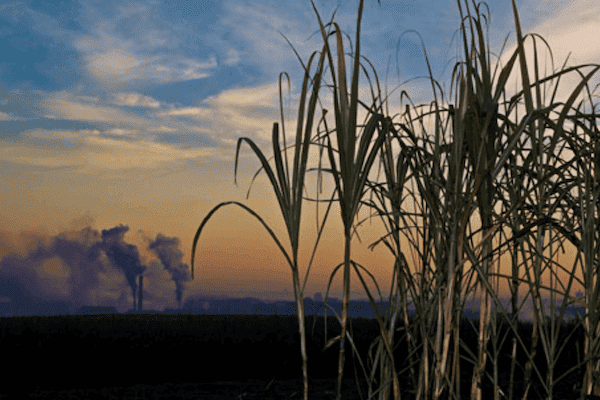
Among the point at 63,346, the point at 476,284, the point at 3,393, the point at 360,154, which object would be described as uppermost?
the point at 360,154

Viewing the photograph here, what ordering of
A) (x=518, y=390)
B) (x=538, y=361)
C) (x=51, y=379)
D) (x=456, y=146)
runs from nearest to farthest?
(x=456, y=146) < (x=518, y=390) < (x=51, y=379) < (x=538, y=361)

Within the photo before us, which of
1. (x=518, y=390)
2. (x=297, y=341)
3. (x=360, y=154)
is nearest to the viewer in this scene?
(x=360, y=154)

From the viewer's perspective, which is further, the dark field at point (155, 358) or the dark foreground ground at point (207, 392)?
the dark field at point (155, 358)

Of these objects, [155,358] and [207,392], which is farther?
[155,358]

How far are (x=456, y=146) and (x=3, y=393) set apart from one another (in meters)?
3.38

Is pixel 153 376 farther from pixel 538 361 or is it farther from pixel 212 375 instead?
pixel 538 361

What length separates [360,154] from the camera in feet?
5.00

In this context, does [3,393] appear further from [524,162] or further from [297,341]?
[524,162]

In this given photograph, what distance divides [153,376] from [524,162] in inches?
121

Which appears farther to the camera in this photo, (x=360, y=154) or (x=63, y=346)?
(x=63, y=346)

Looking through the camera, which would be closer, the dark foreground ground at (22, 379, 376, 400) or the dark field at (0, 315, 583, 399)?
the dark foreground ground at (22, 379, 376, 400)

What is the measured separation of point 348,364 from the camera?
4.26 meters

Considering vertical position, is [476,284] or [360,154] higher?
[360,154]

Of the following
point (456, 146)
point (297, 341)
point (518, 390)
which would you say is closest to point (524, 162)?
point (456, 146)
